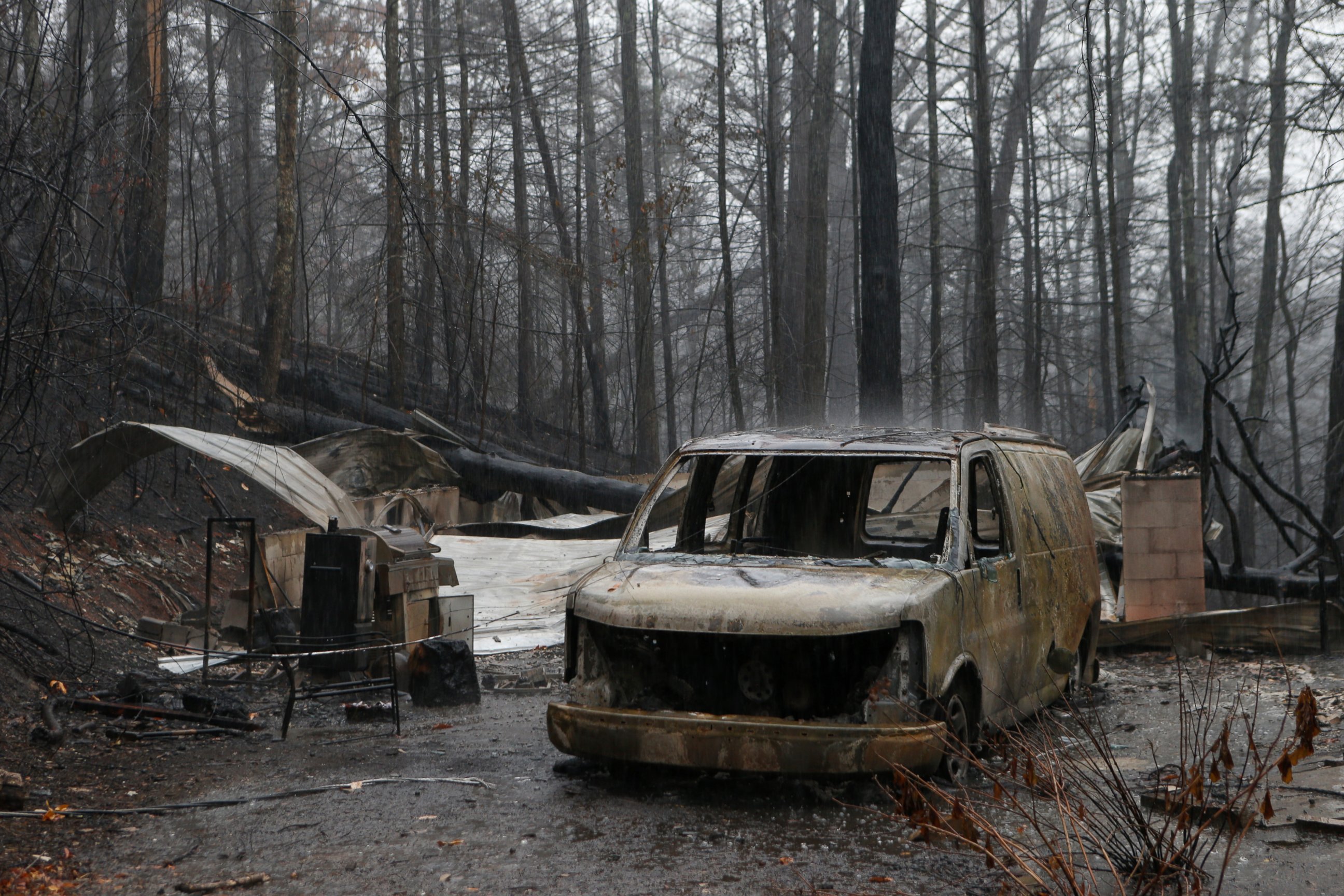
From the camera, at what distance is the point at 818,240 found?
23.5 meters

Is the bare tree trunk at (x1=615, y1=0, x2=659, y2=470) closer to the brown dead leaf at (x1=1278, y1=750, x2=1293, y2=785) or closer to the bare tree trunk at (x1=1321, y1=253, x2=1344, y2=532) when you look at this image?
the bare tree trunk at (x1=1321, y1=253, x2=1344, y2=532)

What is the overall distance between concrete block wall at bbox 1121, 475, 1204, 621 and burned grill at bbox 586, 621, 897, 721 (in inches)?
265

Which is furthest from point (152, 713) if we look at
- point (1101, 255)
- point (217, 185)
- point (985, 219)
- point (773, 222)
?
point (1101, 255)

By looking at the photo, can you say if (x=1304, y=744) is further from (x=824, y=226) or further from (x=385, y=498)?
(x=824, y=226)

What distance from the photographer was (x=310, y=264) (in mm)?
29609

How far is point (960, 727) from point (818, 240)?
18408 millimetres

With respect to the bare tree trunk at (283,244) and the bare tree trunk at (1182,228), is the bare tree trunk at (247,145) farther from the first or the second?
the bare tree trunk at (1182,228)

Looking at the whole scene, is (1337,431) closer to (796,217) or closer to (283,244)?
(796,217)

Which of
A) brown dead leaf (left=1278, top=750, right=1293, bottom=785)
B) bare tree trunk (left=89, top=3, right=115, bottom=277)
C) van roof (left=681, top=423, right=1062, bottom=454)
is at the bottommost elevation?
brown dead leaf (left=1278, top=750, right=1293, bottom=785)

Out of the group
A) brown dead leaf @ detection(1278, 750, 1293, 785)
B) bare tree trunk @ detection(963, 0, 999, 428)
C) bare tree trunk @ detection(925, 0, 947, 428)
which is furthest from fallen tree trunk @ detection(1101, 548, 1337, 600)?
bare tree trunk @ detection(925, 0, 947, 428)

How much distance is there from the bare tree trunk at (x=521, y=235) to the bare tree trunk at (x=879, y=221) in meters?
8.15

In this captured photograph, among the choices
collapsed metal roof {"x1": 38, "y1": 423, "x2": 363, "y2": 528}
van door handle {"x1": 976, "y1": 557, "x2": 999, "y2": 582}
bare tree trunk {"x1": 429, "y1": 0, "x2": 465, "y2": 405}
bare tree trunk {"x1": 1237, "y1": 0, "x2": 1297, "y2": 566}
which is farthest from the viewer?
bare tree trunk {"x1": 1237, "y1": 0, "x2": 1297, "y2": 566}

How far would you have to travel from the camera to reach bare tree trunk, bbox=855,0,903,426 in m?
17.1

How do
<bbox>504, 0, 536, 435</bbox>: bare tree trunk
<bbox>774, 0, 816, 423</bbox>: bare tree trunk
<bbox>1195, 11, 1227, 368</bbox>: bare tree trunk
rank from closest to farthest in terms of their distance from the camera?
<bbox>774, 0, 816, 423</bbox>: bare tree trunk → <bbox>504, 0, 536, 435</bbox>: bare tree trunk → <bbox>1195, 11, 1227, 368</bbox>: bare tree trunk
